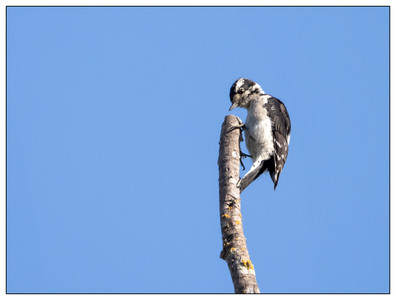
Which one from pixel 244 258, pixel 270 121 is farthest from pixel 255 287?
pixel 270 121

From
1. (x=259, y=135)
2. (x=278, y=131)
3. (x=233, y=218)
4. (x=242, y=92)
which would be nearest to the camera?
(x=233, y=218)

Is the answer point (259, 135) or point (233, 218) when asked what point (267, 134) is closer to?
point (259, 135)

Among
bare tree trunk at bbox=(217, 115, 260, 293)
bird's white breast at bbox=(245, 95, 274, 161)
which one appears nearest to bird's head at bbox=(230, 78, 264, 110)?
bird's white breast at bbox=(245, 95, 274, 161)

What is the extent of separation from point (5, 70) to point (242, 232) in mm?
5599

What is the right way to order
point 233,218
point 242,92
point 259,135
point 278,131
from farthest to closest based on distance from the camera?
1. point 242,92
2. point 278,131
3. point 259,135
4. point 233,218

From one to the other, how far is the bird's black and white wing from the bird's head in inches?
14.3

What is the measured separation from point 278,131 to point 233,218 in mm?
3164

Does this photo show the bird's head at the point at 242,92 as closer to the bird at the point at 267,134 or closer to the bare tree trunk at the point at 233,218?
the bird at the point at 267,134

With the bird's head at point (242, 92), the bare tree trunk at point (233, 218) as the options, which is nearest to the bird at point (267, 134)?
the bird's head at point (242, 92)

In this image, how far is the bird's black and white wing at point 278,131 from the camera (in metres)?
6.73

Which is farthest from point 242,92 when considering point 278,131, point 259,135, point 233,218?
point 233,218

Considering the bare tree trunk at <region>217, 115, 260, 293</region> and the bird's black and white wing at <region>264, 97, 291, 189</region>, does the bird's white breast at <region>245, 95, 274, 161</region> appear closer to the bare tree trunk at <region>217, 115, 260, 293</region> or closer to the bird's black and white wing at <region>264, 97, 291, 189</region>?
the bird's black and white wing at <region>264, 97, 291, 189</region>

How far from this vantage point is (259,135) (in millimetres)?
6758

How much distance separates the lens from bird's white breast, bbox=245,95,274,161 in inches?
266
